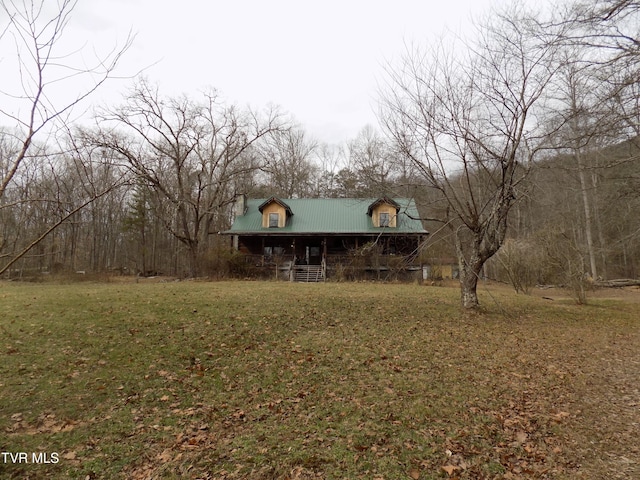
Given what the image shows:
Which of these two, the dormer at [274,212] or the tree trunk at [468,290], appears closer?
the tree trunk at [468,290]

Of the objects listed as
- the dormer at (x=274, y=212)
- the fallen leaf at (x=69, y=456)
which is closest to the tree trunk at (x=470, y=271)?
the fallen leaf at (x=69, y=456)

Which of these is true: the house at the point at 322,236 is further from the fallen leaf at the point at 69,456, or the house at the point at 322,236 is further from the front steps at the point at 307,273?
the fallen leaf at the point at 69,456

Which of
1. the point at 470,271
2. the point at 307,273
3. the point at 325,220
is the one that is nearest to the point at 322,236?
the point at 325,220

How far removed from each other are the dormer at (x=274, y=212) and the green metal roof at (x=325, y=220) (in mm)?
439

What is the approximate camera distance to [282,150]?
3778cm

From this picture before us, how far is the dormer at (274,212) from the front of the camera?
977 inches

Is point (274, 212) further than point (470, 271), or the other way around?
point (274, 212)

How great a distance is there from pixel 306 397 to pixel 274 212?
20.8 meters

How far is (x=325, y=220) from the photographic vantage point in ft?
82.4

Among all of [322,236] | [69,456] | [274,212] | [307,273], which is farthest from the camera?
[274,212]

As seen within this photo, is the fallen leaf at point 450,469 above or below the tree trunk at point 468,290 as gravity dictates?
below

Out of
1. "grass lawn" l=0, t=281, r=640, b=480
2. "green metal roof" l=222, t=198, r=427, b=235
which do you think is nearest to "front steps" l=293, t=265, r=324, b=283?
"green metal roof" l=222, t=198, r=427, b=235

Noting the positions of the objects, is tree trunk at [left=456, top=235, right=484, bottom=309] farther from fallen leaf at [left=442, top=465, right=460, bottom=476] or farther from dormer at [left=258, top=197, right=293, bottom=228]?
dormer at [left=258, top=197, right=293, bottom=228]

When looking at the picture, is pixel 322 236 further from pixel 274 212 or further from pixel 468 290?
pixel 468 290
